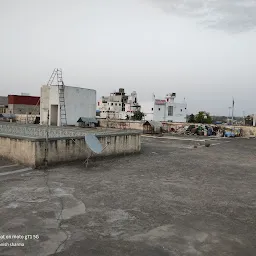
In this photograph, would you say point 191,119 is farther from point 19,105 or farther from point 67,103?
point 67,103

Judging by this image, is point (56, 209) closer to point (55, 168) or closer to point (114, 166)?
point (55, 168)

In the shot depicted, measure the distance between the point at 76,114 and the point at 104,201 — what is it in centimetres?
2508

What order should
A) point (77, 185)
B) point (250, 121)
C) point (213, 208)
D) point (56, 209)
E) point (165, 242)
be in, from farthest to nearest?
1. point (250, 121)
2. point (77, 185)
3. point (213, 208)
4. point (56, 209)
5. point (165, 242)

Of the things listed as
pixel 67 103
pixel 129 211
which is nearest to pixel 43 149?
pixel 129 211

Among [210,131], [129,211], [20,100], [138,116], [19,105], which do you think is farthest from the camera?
[138,116]

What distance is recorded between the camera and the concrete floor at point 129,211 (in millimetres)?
5539

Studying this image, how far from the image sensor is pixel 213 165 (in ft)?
48.6

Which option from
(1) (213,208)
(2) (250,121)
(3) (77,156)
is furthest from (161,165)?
(2) (250,121)

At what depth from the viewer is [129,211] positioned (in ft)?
24.4

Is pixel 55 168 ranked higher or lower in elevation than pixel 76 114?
lower

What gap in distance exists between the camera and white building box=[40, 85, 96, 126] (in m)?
31.2

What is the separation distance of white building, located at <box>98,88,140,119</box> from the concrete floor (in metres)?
86.4

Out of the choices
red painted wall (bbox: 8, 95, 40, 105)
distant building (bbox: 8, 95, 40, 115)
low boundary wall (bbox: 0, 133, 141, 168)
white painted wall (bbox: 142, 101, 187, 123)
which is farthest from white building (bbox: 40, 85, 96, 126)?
white painted wall (bbox: 142, 101, 187, 123)

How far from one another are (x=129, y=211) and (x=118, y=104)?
105 meters
